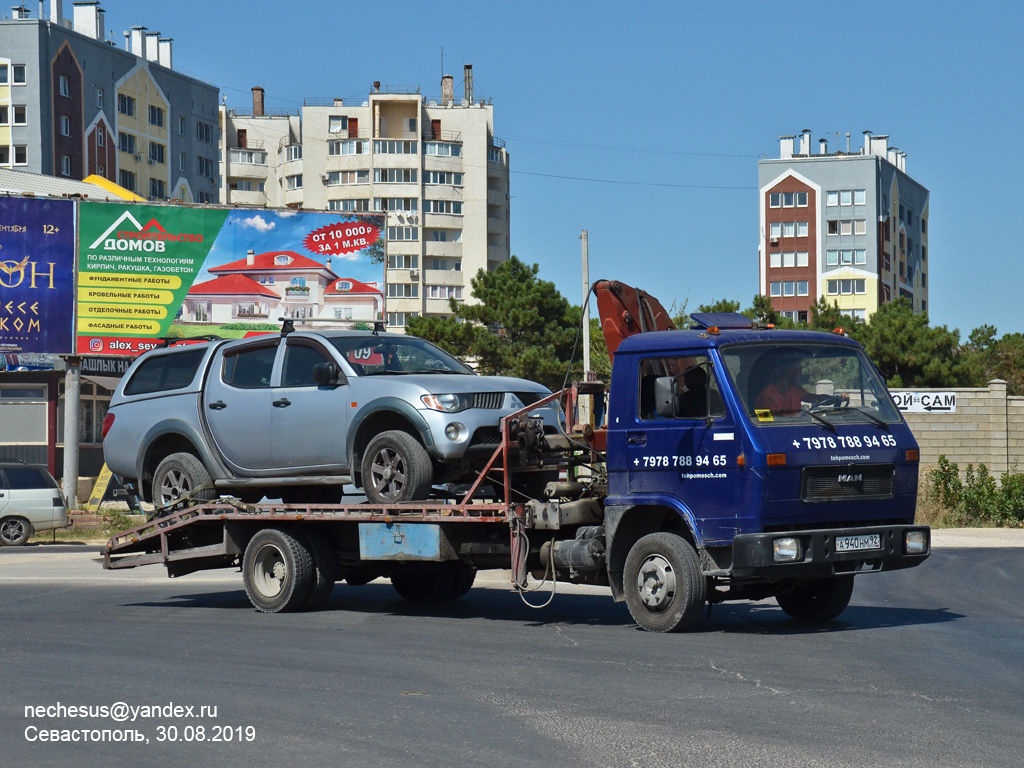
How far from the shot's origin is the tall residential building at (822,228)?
116562 millimetres

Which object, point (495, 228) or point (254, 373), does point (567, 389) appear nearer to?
point (254, 373)

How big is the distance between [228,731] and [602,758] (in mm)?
2009

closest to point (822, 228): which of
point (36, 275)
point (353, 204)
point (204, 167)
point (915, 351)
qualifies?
point (353, 204)

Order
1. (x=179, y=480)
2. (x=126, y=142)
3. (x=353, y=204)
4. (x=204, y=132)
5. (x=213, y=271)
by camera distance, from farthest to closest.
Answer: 1. (x=353, y=204)
2. (x=204, y=132)
3. (x=126, y=142)
4. (x=213, y=271)
5. (x=179, y=480)

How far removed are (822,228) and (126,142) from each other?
59877mm

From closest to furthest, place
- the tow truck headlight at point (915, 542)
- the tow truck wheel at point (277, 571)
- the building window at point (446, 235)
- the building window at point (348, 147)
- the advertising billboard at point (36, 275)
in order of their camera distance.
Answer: the tow truck headlight at point (915, 542)
the tow truck wheel at point (277, 571)
the advertising billboard at point (36, 275)
the building window at point (348, 147)
the building window at point (446, 235)

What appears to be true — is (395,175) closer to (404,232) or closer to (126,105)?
(404,232)

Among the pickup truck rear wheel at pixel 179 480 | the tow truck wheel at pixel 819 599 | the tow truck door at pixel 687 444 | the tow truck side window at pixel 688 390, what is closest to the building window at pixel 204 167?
the pickup truck rear wheel at pixel 179 480

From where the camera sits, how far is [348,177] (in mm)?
109750

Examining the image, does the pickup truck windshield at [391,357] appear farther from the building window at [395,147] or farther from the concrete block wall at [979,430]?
the building window at [395,147]

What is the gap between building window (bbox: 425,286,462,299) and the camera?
365 feet

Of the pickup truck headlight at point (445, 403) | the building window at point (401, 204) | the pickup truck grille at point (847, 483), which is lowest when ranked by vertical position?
the pickup truck grille at point (847, 483)

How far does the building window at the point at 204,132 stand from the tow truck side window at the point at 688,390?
9196cm

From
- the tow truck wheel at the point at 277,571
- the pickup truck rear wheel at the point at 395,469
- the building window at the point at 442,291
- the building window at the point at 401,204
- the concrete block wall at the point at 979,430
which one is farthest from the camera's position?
the building window at the point at 442,291
